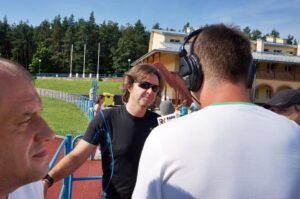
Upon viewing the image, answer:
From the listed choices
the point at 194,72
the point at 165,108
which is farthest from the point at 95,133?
Result: the point at 165,108

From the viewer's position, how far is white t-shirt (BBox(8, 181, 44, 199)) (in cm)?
158

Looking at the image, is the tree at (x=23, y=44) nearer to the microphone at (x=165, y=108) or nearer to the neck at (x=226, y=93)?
the microphone at (x=165, y=108)

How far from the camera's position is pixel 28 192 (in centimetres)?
170

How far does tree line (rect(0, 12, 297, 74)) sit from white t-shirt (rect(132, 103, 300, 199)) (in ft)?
283

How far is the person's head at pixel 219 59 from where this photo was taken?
1.61 metres

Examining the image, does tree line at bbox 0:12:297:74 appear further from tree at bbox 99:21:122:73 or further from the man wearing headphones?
the man wearing headphones

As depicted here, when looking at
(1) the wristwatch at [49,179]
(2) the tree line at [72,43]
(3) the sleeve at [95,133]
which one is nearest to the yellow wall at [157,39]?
(2) the tree line at [72,43]

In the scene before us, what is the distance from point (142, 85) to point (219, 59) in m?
1.87

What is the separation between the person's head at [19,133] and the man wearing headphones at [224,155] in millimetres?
442

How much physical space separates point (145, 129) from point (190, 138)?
1.75m

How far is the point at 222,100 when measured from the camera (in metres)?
1.58

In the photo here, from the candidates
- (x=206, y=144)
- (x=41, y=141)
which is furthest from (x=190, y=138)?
(x=41, y=141)

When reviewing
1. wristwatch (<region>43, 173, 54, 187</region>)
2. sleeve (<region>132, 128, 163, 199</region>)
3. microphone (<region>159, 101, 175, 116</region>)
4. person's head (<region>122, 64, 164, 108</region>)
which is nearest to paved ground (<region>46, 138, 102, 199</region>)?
microphone (<region>159, 101, 175, 116</region>)

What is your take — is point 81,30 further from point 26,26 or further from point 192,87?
point 192,87
